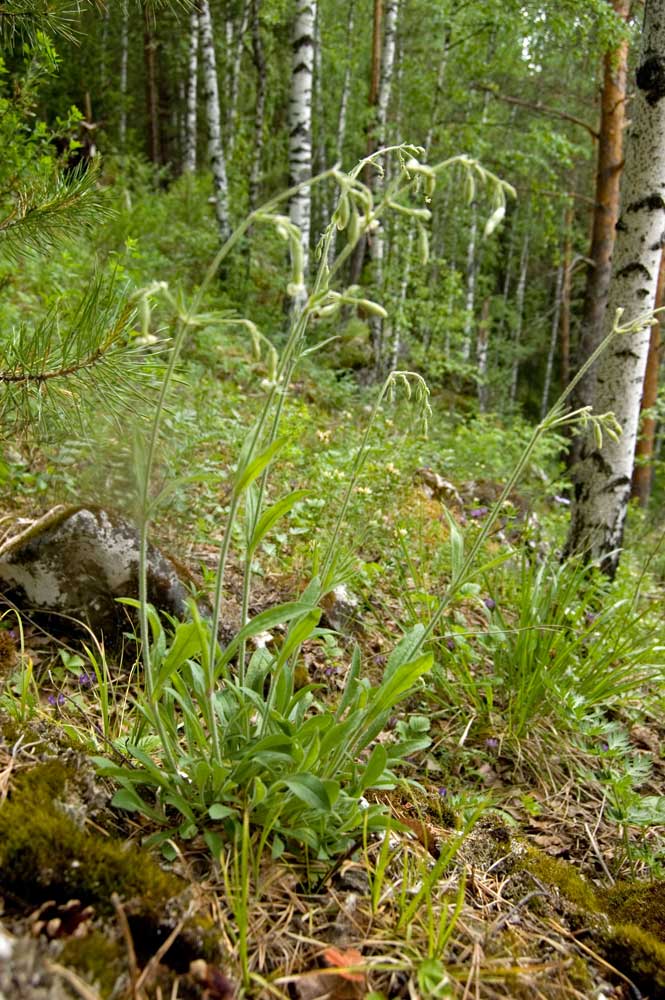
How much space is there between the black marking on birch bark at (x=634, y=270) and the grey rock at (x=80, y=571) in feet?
10.4

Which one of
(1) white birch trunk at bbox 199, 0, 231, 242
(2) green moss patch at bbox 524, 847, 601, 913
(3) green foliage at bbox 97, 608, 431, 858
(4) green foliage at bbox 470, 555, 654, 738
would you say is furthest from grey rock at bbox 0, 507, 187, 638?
(1) white birch trunk at bbox 199, 0, 231, 242

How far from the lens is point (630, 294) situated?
3.87 m

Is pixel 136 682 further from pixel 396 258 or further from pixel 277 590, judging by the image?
pixel 396 258

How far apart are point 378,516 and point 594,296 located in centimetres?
679

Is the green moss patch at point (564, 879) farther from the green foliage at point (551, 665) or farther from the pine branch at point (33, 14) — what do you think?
the pine branch at point (33, 14)

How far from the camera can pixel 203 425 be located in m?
4.25

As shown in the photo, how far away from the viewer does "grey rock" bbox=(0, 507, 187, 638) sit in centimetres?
232

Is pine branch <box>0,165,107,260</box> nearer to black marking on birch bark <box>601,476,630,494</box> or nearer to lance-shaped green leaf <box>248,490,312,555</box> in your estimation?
lance-shaped green leaf <box>248,490,312,555</box>

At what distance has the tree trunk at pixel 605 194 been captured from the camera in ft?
26.6

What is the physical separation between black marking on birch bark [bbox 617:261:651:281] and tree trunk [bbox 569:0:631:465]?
4.19 m

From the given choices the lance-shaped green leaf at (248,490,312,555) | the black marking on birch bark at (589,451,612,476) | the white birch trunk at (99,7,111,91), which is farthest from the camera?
the white birch trunk at (99,7,111,91)

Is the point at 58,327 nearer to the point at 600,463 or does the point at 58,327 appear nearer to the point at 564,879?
the point at 564,879

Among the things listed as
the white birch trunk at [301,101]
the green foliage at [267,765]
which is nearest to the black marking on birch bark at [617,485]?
the green foliage at [267,765]

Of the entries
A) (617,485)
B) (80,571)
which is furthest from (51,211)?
(617,485)
